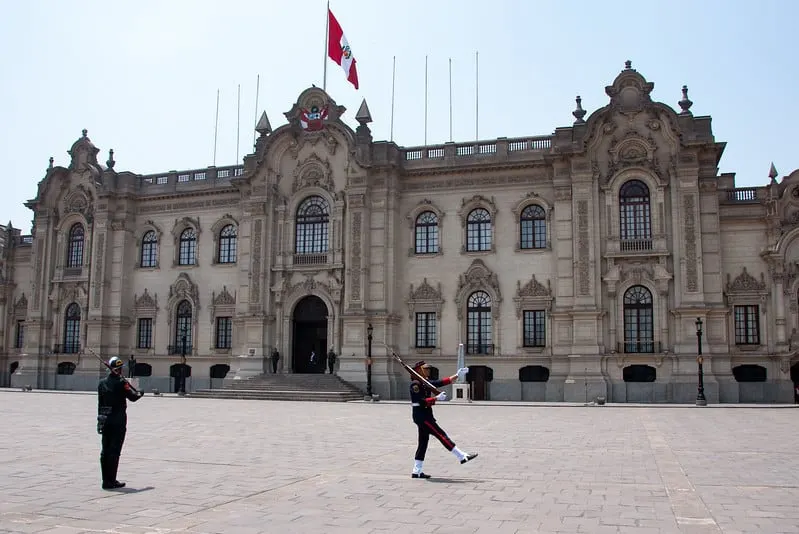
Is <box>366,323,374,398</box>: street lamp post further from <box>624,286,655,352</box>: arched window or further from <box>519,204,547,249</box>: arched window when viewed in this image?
<box>624,286,655,352</box>: arched window

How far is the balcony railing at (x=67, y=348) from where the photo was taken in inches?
1919

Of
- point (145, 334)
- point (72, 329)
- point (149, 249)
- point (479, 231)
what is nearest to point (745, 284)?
point (479, 231)

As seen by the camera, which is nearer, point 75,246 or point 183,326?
point 183,326

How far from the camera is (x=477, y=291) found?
41.3m

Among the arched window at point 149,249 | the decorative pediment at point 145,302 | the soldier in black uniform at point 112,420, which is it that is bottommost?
the soldier in black uniform at point 112,420

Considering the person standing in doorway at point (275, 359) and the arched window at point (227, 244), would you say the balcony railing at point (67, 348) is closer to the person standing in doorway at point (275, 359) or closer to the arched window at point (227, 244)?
the arched window at point (227, 244)

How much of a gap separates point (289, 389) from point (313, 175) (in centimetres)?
1191

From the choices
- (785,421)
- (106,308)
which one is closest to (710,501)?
(785,421)

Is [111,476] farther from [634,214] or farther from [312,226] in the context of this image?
[312,226]

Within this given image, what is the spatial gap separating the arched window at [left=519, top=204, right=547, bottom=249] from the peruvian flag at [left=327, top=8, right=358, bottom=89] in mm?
11392

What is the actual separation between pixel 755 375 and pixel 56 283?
39493 mm

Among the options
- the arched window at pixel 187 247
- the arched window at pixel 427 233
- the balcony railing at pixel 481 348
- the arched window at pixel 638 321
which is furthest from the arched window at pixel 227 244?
the arched window at pixel 638 321

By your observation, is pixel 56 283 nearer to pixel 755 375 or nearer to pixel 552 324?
pixel 552 324

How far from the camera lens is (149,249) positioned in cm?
4866
